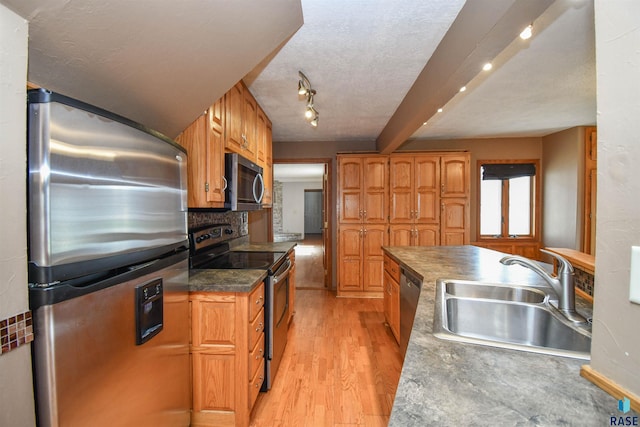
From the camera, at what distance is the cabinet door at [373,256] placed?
13.1 feet

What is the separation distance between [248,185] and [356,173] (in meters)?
2.08

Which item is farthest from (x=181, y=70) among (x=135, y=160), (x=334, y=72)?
(x=334, y=72)

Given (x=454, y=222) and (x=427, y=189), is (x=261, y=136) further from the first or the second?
(x=454, y=222)

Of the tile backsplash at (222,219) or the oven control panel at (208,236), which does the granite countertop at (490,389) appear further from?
the tile backsplash at (222,219)

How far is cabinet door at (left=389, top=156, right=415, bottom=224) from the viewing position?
394 cm

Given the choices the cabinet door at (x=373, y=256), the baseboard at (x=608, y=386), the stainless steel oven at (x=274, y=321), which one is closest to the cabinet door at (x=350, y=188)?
the cabinet door at (x=373, y=256)

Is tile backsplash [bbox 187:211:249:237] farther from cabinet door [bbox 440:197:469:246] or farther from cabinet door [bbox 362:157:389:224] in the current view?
cabinet door [bbox 440:197:469:246]

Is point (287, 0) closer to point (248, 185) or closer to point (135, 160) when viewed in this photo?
point (135, 160)

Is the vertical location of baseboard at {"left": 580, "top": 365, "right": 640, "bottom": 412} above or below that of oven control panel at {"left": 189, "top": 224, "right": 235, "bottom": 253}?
below

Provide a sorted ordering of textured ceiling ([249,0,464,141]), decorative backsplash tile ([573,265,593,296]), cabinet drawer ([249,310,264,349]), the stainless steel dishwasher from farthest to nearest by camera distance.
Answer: the stainless steel dishwasher → cabinet drawer ([249,310,264,349]) → textured ceiling ([249,0,464,141]) → decorative backsplash tile ([573,265,593,296])

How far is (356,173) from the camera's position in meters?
3.98

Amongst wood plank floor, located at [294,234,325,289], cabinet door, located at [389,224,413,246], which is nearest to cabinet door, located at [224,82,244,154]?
cabinet door, located at [389,224,413,246]

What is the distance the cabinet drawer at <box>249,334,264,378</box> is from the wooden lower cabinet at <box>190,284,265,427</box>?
2.2 inches

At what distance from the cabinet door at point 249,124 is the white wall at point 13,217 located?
165 cm
